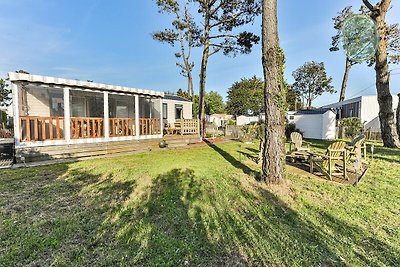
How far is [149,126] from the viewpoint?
37.9ft

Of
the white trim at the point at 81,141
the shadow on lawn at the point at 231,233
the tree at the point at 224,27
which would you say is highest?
the tree at the point at 224,27

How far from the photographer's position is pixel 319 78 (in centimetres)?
4181

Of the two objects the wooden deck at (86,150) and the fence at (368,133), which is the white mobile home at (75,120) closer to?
the wooden deck at (86,150)

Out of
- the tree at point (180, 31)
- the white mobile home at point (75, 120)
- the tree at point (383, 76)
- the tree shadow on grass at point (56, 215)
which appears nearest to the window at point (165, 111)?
the white mobile home at point (75, 120)

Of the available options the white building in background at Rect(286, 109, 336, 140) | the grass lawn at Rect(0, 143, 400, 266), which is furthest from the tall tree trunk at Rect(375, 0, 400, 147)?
the grass lawn at Rect(0, 143, 400, 266)

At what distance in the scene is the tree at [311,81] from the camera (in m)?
41.4

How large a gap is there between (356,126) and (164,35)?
60.2 ft

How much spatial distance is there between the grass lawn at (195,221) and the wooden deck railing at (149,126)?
5.72 meters

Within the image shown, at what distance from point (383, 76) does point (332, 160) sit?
9.11 metres

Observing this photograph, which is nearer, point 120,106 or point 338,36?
point 120,106

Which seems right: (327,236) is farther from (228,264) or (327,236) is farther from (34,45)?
(34,45)

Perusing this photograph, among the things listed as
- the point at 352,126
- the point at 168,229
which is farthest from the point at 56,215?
the point at 352,126

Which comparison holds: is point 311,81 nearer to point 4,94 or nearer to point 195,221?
point 195,221

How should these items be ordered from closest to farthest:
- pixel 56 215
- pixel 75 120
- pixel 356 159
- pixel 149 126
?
pixel 56 215 → pixel 356 159 → pixel 75 120 → pixel 149 126
